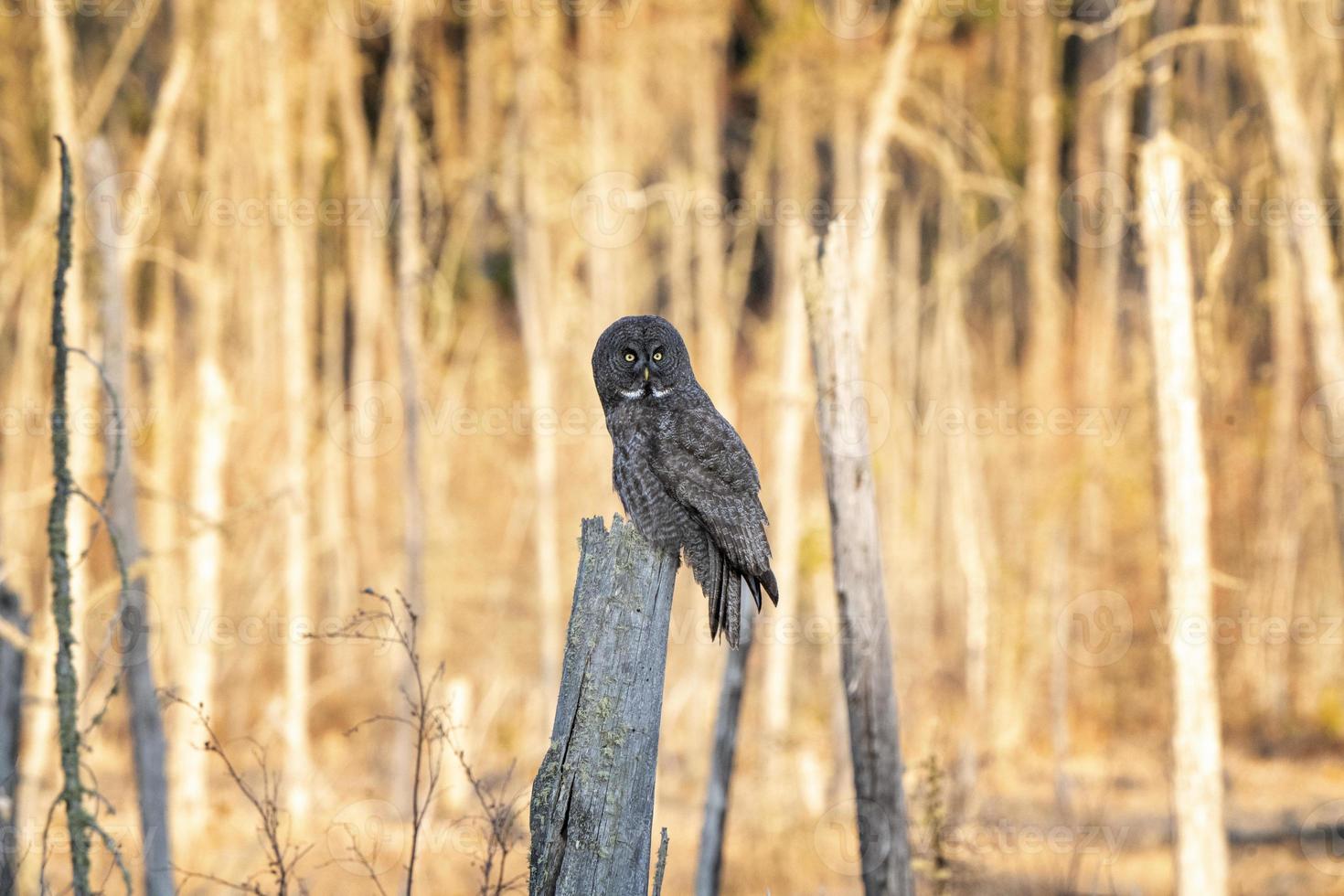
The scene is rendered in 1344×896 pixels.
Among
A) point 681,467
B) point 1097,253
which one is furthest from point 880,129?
point 1097,253

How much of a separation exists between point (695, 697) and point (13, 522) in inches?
354

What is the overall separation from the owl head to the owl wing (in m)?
0.14

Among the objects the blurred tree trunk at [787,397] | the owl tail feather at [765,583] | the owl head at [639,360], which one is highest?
the blurred tree trunk at [787,397]

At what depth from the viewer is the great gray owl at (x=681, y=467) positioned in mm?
4551

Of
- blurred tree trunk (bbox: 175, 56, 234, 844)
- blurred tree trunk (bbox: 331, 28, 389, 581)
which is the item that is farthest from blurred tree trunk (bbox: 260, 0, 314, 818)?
blurred tree trunk (bbox: 331, 28, 389, 581)

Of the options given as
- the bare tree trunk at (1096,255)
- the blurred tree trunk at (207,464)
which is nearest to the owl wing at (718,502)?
the blurred tree trunk at (207,464)

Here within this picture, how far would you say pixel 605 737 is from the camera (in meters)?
3.49

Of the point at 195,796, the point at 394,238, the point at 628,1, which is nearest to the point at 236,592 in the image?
the point at 195,796

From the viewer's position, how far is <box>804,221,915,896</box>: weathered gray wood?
5.88 meters

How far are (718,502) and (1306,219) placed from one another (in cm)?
624

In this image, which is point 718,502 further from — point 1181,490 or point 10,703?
point 1181,490

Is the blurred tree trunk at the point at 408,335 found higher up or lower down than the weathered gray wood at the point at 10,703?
higher up

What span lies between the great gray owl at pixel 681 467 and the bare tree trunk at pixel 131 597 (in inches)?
136

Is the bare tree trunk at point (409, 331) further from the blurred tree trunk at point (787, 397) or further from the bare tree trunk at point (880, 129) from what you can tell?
the bare tree trunk at point (880, 129)
